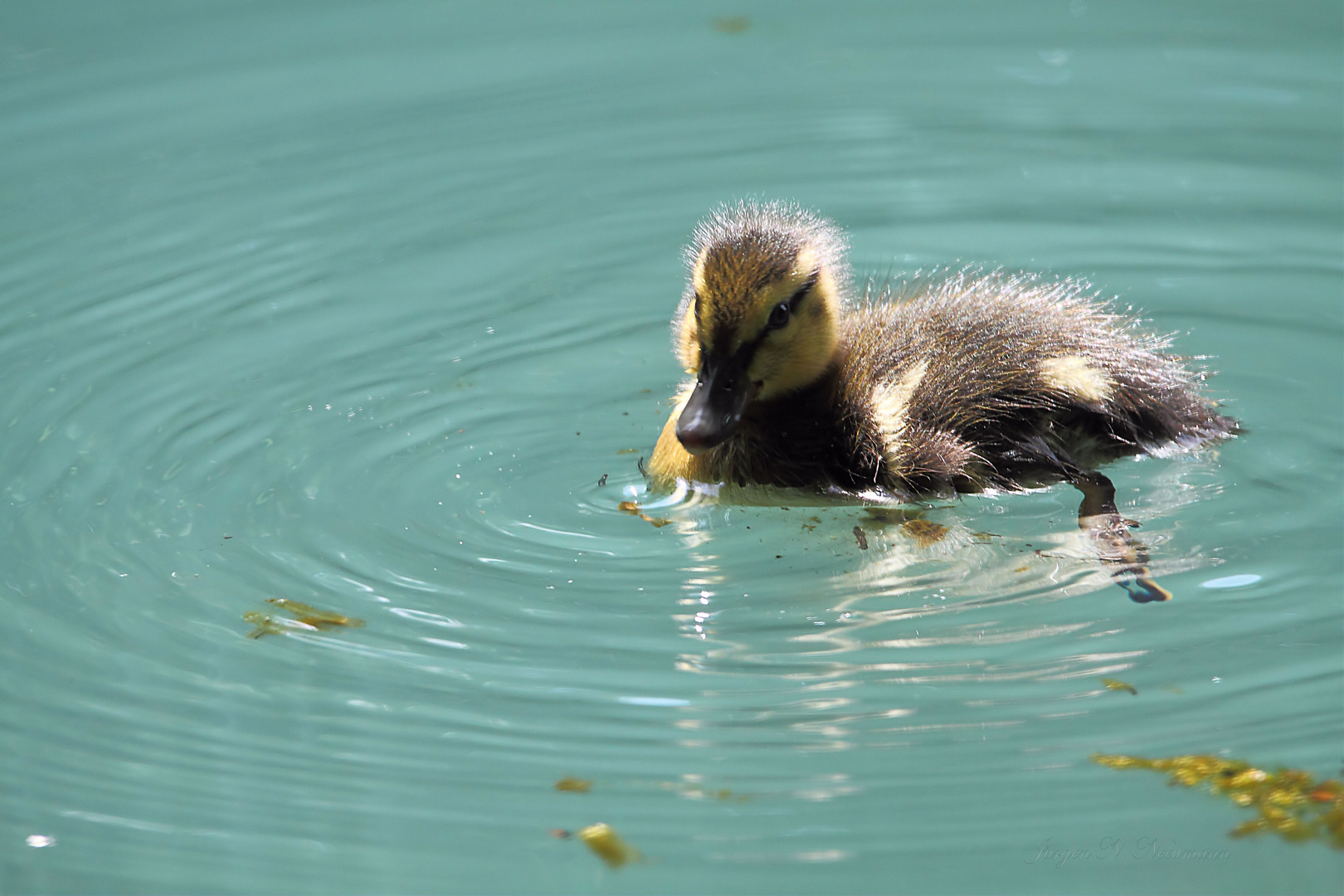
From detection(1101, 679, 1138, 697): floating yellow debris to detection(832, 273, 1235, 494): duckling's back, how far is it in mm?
771

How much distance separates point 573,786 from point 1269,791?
44.7 inches

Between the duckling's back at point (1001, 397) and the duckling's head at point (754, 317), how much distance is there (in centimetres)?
14

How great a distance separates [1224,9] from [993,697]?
5.18 metres

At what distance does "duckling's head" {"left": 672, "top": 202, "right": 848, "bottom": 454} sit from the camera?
11.3 feet

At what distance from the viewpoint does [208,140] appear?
6176mm

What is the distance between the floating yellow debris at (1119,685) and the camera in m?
2.80

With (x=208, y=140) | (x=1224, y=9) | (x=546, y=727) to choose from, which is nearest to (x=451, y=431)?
(x=546, y=727)

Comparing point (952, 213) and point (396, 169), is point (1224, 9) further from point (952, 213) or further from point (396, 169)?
point (396, 169)

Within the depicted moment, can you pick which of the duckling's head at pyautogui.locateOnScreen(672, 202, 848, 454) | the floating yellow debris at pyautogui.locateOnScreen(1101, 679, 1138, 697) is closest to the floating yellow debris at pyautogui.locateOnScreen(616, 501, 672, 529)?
the duckling's head at pyautogui.locateOnScreen(672, 202, 848, 454)

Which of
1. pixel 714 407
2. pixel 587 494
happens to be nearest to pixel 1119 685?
pixel 714 407

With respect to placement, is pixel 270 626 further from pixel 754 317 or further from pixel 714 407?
pixel 754 317

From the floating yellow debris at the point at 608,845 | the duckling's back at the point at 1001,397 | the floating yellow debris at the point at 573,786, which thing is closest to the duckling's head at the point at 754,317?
the duckling's back at the point at 1001,397

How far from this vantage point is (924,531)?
3.48 m

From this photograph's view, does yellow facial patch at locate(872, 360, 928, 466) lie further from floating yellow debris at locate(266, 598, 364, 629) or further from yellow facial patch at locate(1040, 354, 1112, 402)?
floating yellow debris at locate(266, 598, 364, 629)
